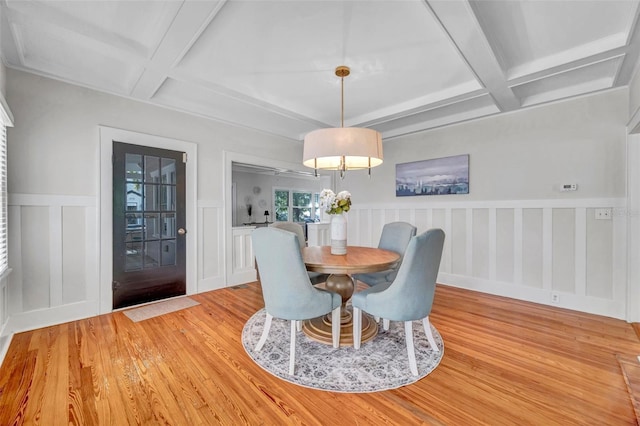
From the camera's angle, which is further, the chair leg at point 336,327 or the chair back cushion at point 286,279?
the chair leg at point 336,327

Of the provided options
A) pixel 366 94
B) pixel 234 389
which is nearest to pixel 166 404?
pixel 234 389

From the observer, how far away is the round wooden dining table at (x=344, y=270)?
82.1 inches

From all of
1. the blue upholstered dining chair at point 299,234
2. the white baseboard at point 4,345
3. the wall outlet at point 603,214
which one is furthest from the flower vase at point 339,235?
the wall outlet at point 603,214

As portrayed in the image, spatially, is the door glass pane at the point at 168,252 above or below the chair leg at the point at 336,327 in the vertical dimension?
above

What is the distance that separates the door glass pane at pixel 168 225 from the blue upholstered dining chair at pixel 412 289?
8.77 feet

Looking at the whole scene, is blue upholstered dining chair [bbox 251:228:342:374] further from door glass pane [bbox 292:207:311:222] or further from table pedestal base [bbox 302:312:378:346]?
door glass pane [bbox 292:207:311:222]

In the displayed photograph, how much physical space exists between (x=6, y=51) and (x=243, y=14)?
2081 mm

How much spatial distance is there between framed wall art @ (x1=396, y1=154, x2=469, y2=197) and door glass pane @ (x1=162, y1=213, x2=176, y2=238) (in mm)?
3430

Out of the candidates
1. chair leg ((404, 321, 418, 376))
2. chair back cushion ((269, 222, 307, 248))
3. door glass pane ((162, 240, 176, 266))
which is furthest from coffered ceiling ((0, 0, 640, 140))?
chair leg ((404, 321, 418, 376))

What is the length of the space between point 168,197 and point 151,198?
19cm

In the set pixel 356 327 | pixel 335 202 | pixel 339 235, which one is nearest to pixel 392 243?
pixel 339 235

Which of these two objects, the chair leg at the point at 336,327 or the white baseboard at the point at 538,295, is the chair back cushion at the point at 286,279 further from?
the white baseboard at the point at 538,295

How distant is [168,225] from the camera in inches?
135

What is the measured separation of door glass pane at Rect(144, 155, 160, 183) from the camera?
3.27 metres
